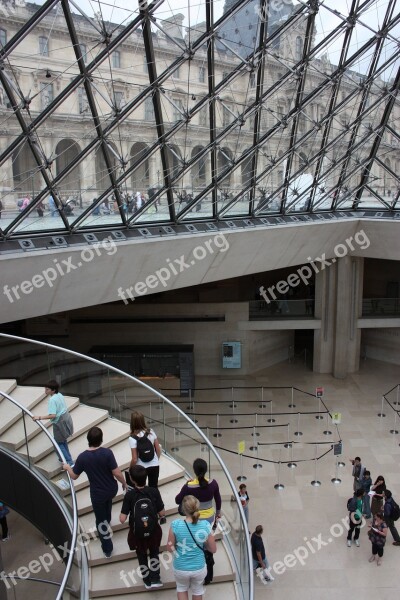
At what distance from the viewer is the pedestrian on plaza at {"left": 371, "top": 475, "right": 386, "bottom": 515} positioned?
12.9 meters

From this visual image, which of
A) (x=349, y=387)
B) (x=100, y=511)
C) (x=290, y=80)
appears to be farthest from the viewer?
(x=349, y=387)

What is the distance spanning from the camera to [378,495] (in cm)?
1294

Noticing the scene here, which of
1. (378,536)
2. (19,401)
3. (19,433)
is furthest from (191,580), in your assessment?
(378,536)

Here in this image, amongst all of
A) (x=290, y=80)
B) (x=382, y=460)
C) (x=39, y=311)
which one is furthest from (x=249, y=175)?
(x=382, y=460)

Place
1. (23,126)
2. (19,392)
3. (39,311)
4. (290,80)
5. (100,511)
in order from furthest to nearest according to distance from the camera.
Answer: (290,80) < (39,311) < (23,126) < (19,392) < (100,511)

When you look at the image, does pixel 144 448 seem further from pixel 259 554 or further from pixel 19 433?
pixel 259 554

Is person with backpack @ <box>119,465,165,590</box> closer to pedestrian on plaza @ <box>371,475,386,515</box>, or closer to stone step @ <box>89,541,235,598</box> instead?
stone step @ <box>89,541,235,598</box>

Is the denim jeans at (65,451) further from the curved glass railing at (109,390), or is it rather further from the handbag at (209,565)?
the handbag at (209,565)

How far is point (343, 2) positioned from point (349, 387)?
15.1m

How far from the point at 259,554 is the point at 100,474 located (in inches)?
241

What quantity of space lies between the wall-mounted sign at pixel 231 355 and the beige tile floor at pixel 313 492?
0.73 m

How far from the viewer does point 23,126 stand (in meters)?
11.2

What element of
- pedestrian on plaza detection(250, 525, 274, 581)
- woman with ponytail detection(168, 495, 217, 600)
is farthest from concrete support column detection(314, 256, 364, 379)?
woman with ponytail detection(168, 495, 217, 600)

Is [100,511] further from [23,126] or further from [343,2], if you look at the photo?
[343,2]
